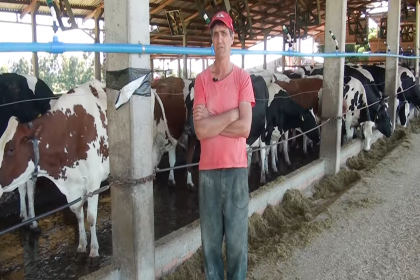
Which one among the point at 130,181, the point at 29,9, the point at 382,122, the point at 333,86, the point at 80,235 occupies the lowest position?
the point at 80,235

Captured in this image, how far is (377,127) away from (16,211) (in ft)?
24.7

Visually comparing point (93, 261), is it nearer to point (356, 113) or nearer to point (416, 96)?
point (356, 113)

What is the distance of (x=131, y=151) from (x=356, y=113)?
7.15 meters

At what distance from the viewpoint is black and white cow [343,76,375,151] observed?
28.0 ft

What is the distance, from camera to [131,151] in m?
2.90

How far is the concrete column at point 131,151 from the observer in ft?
9.29

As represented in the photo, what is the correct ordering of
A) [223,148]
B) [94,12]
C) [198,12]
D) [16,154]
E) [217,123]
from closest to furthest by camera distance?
[217,123] → [223,148] → [16,154] → [94,12] → [198,12]

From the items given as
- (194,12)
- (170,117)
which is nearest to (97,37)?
(194,12)

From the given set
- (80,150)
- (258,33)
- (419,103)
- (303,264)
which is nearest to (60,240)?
(80,150)

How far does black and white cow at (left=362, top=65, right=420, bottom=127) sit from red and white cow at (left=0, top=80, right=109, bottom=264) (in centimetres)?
917

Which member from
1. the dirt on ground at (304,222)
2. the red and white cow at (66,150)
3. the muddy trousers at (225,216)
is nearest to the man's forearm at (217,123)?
the muddy trousers at (225,216)

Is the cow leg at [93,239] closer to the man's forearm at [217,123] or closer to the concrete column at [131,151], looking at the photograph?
the concrete column at [131,151]

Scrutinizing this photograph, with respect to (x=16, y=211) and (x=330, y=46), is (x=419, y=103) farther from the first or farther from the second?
(x=16, y=211)

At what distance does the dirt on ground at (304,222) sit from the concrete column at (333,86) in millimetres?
382
